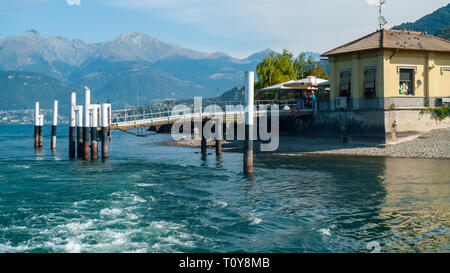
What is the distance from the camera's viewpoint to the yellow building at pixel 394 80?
1265 inches

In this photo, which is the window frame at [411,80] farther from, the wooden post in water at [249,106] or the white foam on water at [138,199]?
the white foam on water at [138,199]

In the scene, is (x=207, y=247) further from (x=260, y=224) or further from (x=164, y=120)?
(x=164, y=120)

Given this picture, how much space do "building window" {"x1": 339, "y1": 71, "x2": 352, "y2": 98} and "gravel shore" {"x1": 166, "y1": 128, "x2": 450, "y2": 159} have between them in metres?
4.02

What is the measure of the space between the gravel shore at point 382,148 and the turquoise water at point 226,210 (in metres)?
5.20

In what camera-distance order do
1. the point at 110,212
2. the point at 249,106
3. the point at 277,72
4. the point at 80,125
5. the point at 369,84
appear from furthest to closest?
the point at 277,72 → the point at 369,84 → the point at 80,125 → the point at 249,106 → the point at 110,212

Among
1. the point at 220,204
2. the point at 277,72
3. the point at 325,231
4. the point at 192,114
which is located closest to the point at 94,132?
the point at 192,114

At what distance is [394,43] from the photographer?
A: 32969 mm

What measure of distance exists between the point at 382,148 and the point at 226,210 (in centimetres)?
2100

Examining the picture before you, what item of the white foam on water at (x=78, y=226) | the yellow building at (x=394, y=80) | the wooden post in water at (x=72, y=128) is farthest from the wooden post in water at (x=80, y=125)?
the yellow building at (x=394, y=80)

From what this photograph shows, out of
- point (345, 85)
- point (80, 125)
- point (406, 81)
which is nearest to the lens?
point (80, 125)

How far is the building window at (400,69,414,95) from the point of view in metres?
33.2

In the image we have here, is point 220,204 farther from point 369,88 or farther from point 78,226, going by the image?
point 369,88

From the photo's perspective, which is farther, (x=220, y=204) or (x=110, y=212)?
(x=220, y=204)

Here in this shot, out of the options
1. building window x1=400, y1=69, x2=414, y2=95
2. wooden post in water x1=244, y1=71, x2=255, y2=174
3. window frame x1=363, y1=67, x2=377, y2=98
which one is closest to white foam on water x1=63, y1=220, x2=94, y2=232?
wooden post in water x1=244, y1=71, x2=255, y2=174
